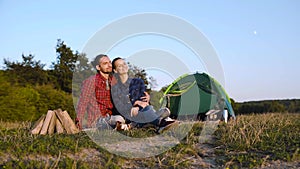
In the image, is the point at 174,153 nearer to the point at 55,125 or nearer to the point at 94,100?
the point at 55,125

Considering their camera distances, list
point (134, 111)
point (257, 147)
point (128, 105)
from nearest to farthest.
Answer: point (257, 147), point (134, 111), point (128, 105)

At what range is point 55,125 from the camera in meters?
5.06

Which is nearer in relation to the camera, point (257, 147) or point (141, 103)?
point (257, 147)

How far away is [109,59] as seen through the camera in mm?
5996

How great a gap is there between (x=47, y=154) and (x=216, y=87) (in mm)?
8338

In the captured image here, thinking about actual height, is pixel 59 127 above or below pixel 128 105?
below

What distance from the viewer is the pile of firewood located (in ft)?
15.9

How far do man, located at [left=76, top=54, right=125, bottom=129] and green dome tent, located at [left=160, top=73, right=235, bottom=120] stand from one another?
474 centimetres

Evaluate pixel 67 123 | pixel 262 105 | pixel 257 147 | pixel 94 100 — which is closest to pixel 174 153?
pixel 257 147

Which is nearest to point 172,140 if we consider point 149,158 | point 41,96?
point 149,158

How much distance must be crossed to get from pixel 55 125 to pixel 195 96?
22.8 ft

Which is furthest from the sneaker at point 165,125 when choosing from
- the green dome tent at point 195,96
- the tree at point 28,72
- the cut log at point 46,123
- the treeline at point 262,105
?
the tree at point 28,72

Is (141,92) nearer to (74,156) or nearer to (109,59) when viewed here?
(109,59)

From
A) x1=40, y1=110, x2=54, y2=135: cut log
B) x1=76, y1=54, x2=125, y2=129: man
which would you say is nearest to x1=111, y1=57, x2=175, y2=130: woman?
x1=76, y1=54, x2=125, y2=129: man
